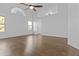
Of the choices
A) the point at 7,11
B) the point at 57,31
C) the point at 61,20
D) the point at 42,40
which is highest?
the point at 7,11

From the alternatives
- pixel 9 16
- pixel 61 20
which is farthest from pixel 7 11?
pixel 61 20

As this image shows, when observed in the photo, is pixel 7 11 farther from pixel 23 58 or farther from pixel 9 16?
pixel 23 58

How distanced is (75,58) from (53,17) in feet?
15.0

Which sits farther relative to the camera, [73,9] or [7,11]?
[7,11]

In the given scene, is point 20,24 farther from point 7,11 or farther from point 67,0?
point 67,0

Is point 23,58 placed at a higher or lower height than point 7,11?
lower

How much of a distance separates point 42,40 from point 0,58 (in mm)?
3738

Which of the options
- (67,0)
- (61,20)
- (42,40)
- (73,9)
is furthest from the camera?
(61,20)

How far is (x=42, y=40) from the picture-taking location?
5504 millimetres

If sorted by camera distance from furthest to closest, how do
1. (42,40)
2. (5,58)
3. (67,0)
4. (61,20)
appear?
(61,20) < (42,40) < (5,58) < (67,0)

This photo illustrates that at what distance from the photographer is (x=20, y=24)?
6.73 meters

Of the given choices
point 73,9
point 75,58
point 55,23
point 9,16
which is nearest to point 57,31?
point 55,23

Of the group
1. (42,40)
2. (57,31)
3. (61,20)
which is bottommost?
(42,40)

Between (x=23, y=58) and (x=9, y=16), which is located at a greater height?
(x=9, y=16)
